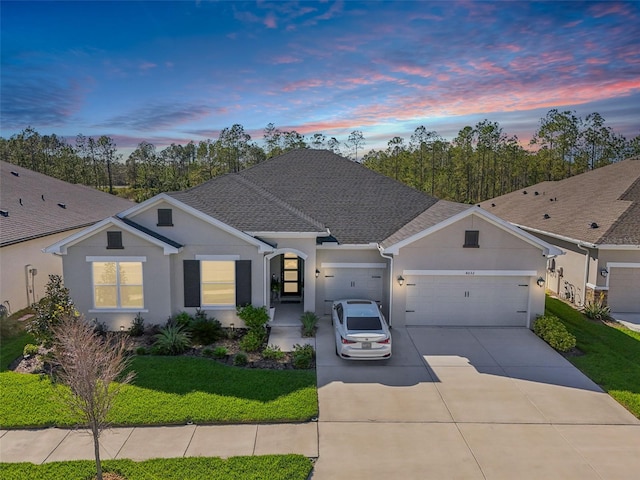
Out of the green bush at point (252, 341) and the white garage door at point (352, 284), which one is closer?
the green bush at point (252, 341)

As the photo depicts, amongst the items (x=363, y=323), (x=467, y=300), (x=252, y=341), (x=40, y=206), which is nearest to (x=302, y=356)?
(x=252, y=341)

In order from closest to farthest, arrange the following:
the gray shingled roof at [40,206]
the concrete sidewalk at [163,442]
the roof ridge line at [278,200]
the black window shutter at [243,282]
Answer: the concrete sidewalk at [163,442]
the black window shutter at [243,282]
the roof ridge line at [278,200]
the gray shingled roof at [40,206]

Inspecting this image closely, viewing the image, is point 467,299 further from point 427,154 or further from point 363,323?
point 427,154

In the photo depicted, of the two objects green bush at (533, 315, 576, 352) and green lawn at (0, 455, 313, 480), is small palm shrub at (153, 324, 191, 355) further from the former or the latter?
green bush at (533, 315, 576, 352)

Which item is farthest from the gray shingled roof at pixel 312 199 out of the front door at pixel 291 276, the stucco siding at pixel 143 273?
the stucco siding at pixel 143 273

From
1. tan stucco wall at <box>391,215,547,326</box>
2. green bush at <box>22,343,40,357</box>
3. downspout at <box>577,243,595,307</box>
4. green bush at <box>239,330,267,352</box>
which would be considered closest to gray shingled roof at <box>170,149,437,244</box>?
tan stucco wall at <box>391,215,547,326</box>

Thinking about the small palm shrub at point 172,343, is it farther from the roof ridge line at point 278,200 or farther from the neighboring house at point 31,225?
the neighboring house at point 31,225
